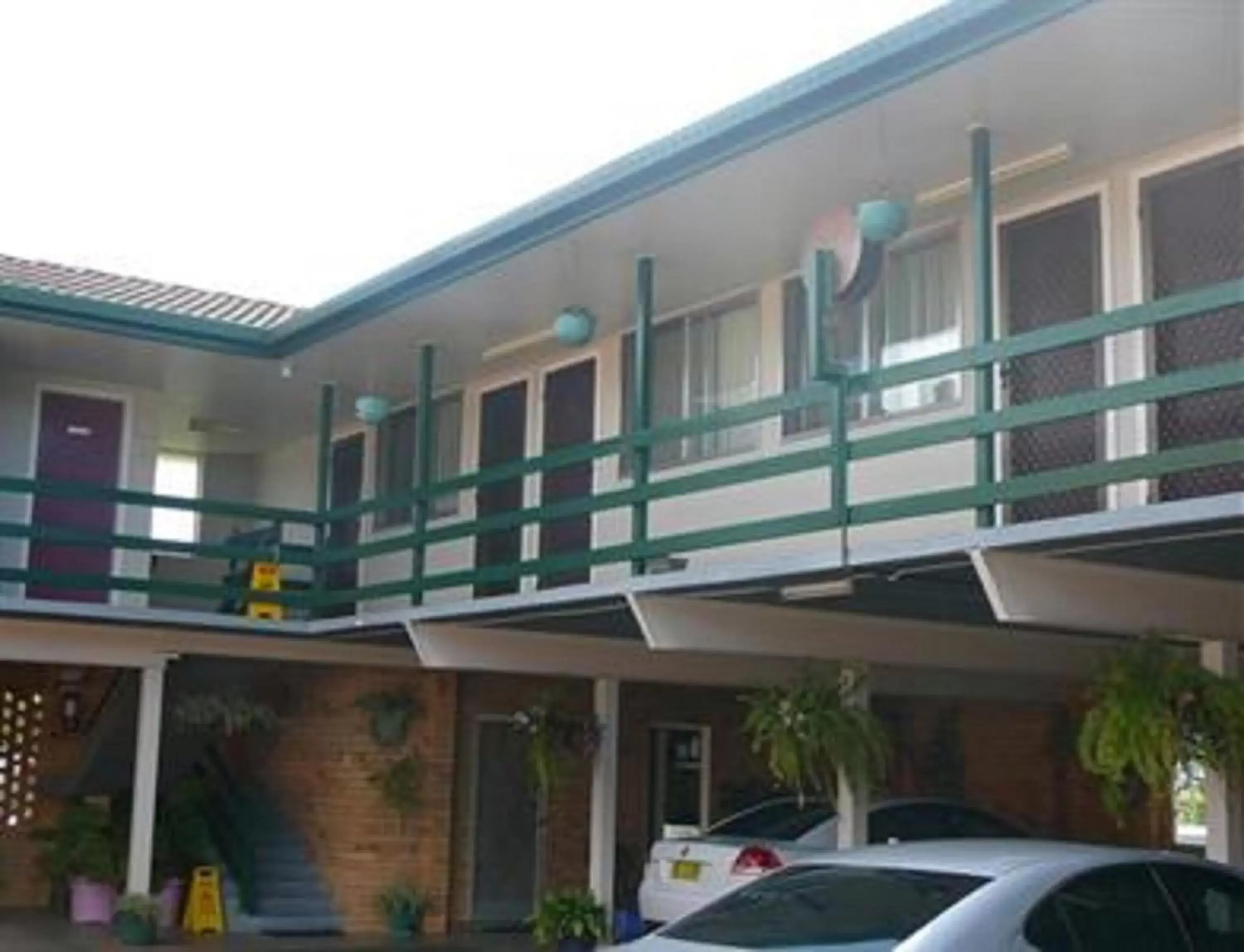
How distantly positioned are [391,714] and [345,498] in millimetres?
3160

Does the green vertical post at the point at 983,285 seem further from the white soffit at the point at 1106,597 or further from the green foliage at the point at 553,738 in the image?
the green foliage at the point at 553,738

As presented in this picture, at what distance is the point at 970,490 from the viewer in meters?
9.07

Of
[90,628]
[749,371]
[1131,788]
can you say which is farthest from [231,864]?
[1131,788]

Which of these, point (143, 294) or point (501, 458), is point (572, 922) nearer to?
point (501, 458)

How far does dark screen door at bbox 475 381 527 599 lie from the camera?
15.9m

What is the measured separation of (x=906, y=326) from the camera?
1184 cm

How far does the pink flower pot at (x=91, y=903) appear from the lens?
52.2ft

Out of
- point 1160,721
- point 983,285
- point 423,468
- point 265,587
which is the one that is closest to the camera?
point 1160,721

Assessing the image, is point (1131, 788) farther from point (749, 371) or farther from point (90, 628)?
point (90, 628)

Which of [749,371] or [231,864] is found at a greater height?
[749,371]

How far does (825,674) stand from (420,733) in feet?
20.7

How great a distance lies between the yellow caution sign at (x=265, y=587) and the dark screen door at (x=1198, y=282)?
8.23 m

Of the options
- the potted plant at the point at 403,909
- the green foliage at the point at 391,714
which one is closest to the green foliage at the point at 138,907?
the potted plant at the point at 403,909

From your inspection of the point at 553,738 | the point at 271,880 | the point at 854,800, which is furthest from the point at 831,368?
the point at 271,880
